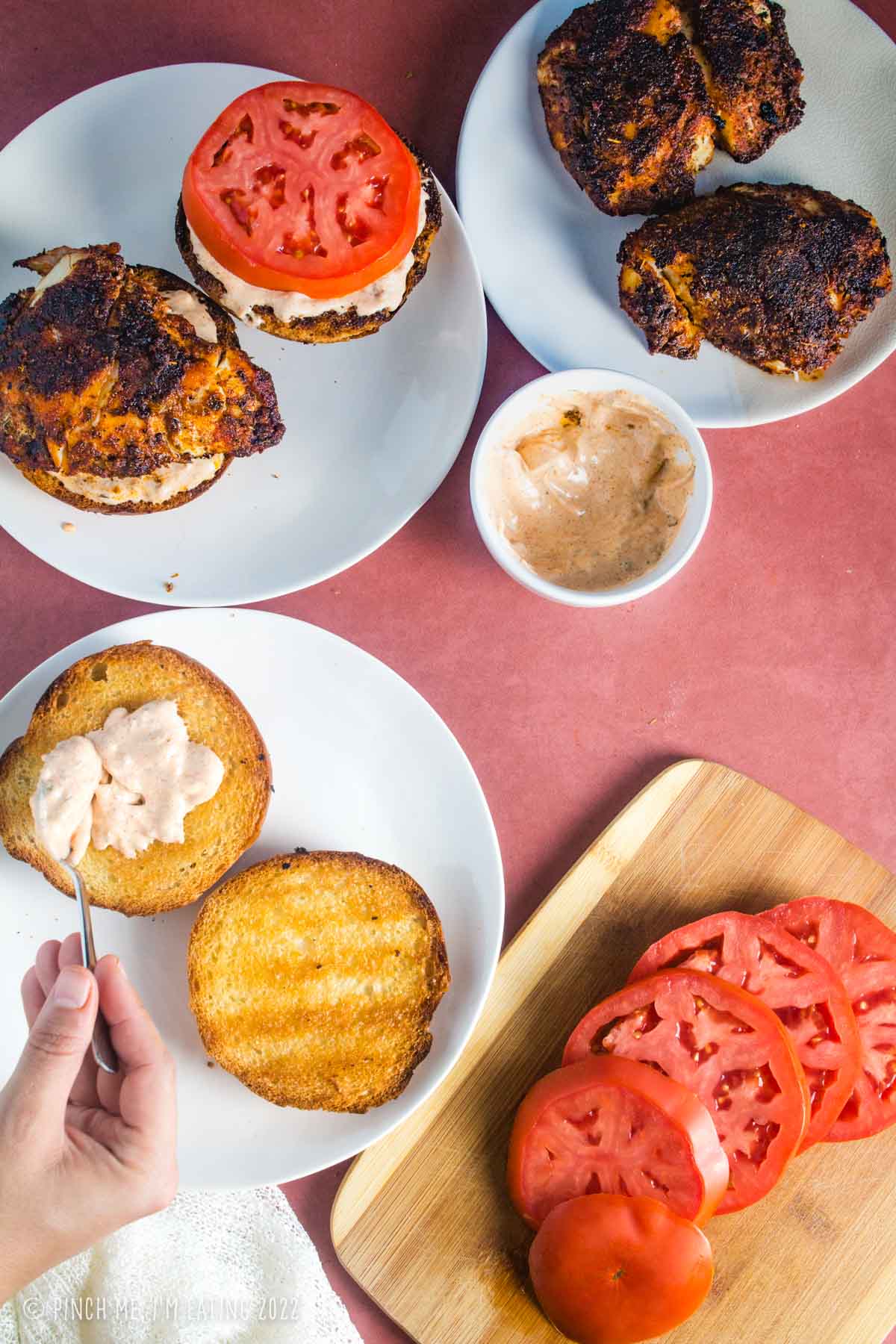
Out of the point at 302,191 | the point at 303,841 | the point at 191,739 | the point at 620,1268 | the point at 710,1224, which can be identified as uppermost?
the point at 302,191

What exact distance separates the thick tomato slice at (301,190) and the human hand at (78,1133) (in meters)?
1.44

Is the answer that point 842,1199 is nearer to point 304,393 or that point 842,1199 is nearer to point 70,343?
point 304,393

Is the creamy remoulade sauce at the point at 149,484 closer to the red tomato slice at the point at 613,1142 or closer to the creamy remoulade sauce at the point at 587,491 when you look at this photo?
the creamy remoulade sauce at the point at 587,491

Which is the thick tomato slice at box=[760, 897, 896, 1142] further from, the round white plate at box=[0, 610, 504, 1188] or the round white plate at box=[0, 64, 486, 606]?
the round white plate at box=[0, 64, 486, 606]

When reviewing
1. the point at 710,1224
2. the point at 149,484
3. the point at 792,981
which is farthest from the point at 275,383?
the point at 710,1224

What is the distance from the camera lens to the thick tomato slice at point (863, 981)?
8.30 feet

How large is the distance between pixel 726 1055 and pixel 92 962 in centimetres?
138

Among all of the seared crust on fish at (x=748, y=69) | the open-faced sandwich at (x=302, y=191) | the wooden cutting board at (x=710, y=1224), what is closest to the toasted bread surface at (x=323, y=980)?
the wooden cutting board at (x=710, y=1224)

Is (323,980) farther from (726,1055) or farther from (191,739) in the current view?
(726,1055)

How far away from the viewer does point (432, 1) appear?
2.60 metres

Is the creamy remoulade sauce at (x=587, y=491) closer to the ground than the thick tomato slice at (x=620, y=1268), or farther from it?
farther from it

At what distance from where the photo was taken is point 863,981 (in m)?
2.53

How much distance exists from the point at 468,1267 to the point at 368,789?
3.70 ft

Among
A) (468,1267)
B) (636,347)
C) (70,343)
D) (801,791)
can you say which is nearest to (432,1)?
(636,347)
